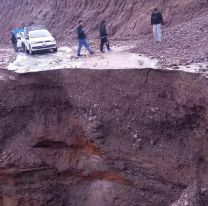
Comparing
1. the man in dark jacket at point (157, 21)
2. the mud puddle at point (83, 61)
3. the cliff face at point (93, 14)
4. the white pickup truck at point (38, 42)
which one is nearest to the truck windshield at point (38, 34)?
the white pickup truck at point (38, 42)

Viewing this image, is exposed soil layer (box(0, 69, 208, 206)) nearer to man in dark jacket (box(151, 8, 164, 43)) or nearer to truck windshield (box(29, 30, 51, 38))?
man in dark jacket (box(151, 8, 164, 43))

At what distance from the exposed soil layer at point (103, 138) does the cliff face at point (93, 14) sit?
9.40 meters

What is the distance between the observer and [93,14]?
31.2m

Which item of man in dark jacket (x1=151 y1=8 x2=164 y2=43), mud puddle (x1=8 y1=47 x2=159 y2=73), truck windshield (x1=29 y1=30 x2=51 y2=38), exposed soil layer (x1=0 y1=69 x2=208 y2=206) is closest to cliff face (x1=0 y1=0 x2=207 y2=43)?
man in dark jacket (x1=151 y1=8 x2=164 y2=43)

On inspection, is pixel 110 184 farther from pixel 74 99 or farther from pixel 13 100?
pixel 13 100

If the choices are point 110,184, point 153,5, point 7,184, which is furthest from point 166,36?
point 7,184

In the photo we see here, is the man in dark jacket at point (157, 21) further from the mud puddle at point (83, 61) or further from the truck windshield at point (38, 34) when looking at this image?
the truck windshield at point (38, 34)

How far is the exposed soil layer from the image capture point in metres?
15.5

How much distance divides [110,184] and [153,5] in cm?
1287

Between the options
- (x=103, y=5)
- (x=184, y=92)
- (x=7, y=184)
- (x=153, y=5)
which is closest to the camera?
(x=184, y=92)

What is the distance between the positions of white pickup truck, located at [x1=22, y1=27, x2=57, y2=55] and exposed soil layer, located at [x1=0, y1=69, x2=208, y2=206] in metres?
4.98

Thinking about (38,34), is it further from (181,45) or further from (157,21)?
(181,45)

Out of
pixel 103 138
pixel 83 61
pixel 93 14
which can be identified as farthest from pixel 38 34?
pixel 103 138

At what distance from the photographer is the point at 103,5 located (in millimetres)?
31125
